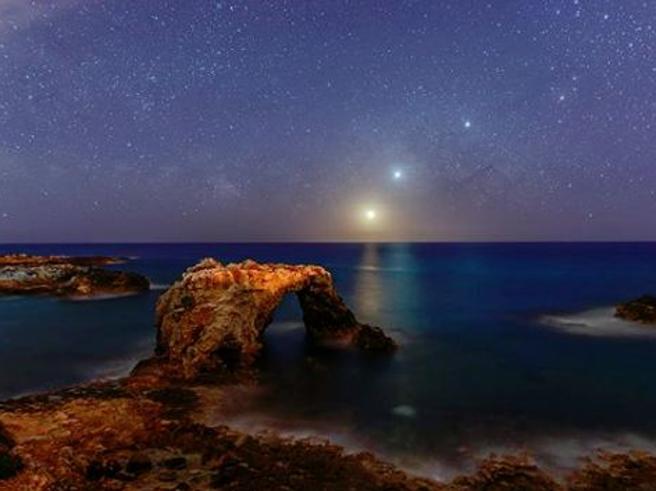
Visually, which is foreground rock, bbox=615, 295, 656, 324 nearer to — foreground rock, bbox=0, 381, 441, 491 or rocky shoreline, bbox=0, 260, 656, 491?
rocky shoreline, bbox=0, 260, 656, 491

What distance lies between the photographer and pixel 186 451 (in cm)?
1564

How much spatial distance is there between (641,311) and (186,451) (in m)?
40.6

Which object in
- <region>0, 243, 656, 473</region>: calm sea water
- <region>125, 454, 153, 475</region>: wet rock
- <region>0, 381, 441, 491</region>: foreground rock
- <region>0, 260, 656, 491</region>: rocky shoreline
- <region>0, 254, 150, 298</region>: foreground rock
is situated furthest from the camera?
<region>0, 254, 150, 298</region>: foreground rock

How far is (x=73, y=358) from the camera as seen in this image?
29609 mm

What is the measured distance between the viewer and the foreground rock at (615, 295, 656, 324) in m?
41.7

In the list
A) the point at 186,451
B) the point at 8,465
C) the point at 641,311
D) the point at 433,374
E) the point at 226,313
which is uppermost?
the point at 226,313

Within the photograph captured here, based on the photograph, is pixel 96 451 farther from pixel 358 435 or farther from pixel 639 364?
pixel 639 364

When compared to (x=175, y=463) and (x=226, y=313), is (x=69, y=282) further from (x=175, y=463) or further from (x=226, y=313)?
(x=175, y=463)

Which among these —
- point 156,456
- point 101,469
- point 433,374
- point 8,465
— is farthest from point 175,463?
point 433,374

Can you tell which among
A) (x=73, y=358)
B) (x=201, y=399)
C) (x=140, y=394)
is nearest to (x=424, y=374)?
(x=201, y=399)

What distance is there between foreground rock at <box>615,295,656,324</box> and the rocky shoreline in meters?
30.2

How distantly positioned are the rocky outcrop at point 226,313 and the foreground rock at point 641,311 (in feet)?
78.0

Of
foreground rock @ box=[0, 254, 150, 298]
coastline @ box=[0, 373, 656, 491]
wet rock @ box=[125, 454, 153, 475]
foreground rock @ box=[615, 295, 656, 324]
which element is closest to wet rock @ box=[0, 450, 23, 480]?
coastline @ box=[0, 373, 656, 491]

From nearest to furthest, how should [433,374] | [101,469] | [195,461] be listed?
[101,469] → [195,461] → [433,374]
